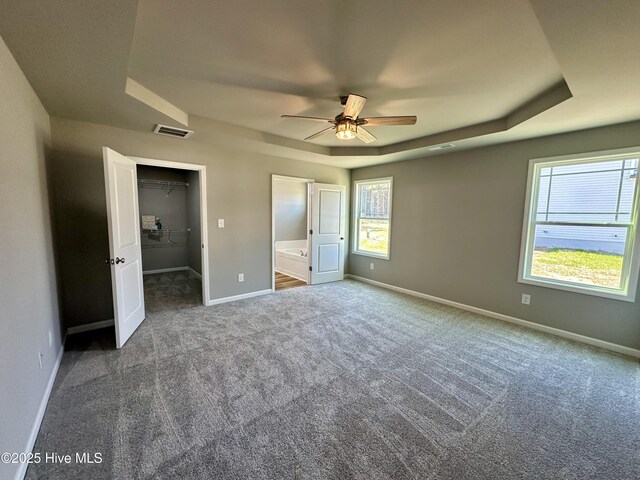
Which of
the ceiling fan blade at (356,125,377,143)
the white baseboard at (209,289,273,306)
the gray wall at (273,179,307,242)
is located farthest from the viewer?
the gray wall at (273,179,307,242)

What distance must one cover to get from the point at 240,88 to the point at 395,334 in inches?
122

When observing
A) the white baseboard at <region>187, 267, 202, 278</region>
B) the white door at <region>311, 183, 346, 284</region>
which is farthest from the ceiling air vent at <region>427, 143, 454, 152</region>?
the white baseboard at <region>187, 267, 202, 278</region>

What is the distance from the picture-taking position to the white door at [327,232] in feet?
16.7

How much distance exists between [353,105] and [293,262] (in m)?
4.11

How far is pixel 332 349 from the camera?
2.76 m

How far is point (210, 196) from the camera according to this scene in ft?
12.7

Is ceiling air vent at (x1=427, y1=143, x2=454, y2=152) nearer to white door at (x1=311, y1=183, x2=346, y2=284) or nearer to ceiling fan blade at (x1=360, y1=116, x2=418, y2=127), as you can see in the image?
ceiling fan blade at (x1=360, y1=116, x2=418, y2=127)

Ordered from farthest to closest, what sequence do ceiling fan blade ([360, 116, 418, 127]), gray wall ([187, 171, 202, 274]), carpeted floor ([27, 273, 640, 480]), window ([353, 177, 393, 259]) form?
gray wall ([187, 171, 202, 274]) < window ([353, 177, 393, 259]) < ceiling fan blade ([360, 116, 418, 127]) < carpeted floor ([27, 273, 640, 480])

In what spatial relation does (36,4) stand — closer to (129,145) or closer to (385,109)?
(129,145)

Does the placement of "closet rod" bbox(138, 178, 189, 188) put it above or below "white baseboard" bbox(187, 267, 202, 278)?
above

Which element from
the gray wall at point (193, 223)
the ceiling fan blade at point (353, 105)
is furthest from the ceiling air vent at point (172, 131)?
the gray wall at point (193, 223)

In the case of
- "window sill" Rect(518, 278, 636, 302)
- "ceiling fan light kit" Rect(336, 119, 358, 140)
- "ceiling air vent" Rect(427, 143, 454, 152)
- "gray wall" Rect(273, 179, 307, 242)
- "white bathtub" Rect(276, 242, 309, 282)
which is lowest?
"white bathtub" Rect(276, 242, 309, 282)

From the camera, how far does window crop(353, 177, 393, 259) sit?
508cm

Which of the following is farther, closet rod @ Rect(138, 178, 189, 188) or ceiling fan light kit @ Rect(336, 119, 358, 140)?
closet rod @ Rect(138, 178, 189, 188)
